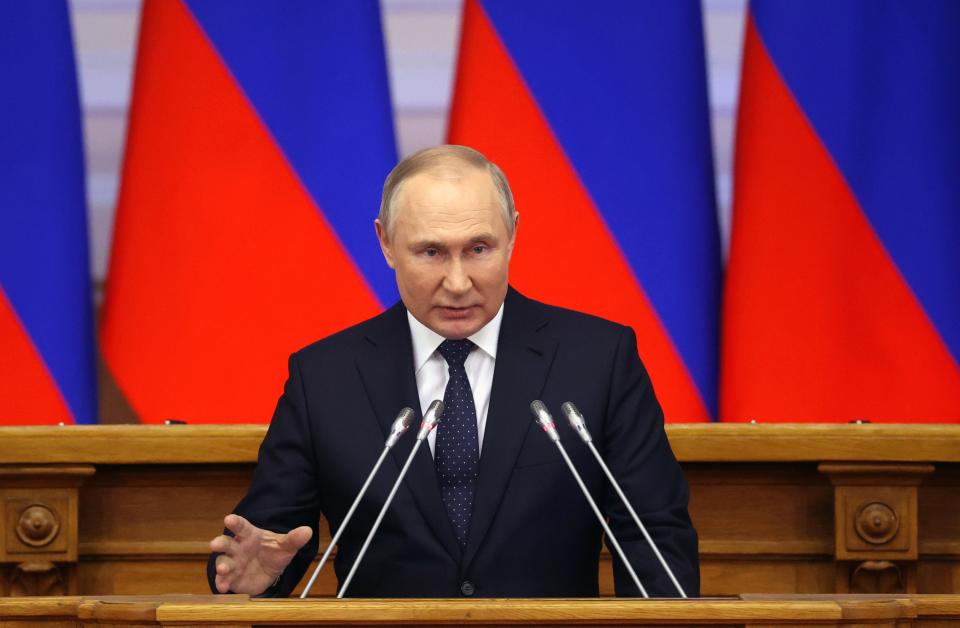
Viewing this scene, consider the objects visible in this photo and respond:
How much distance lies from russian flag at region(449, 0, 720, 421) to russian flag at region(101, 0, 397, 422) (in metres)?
0.28

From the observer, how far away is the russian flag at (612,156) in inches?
116

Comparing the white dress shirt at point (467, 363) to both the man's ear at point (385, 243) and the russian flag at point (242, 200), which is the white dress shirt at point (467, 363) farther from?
the russian flag at point (242, 200)

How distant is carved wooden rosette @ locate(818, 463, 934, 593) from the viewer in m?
2.45

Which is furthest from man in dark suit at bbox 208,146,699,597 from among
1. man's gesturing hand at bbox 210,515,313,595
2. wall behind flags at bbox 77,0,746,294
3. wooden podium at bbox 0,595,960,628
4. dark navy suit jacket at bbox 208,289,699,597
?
wall behind flags at bbox 77,0,746,294

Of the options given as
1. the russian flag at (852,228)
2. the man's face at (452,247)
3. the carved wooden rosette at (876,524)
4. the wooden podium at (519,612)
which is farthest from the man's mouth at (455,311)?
the russian flag at (852,228)

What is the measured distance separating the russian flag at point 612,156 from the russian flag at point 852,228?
4.5 inches

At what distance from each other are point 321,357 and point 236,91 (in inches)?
46.7

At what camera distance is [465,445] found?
1881 mm

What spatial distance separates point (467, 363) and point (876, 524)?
3.25 feet

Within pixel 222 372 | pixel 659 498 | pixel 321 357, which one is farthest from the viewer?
pixel 222 372

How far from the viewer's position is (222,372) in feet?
9.52

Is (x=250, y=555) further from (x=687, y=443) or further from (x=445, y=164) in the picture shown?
(x=687, y=443)

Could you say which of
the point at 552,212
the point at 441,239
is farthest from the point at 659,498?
the point at 552,212

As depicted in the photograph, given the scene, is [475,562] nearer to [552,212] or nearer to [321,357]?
[321,357]
